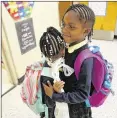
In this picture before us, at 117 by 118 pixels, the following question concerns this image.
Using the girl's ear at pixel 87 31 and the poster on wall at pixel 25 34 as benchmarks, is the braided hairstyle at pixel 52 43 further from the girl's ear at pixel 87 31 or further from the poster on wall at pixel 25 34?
the poster on wall at pixel 25 34

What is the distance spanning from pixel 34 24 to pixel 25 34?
0.18 metres

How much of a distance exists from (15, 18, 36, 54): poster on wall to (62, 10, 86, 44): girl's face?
1097 millimetres

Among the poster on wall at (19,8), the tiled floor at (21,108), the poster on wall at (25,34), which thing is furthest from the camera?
the poster on wall at (25,34)

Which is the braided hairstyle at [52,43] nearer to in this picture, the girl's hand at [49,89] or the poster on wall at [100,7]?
the girl's hand at [49,89]

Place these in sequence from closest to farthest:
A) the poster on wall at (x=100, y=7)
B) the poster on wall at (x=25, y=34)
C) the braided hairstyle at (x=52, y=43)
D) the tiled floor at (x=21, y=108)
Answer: the braided hairstyle at (x=52, y=43) → the tiled floor at (x=21, y=108) → the poster on wall at (x=25, y=34) → the poster on wall at (x=100, y=7)

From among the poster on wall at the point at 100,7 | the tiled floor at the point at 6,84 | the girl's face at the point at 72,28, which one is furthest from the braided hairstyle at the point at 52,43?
the poster on wall at the point at 100,7

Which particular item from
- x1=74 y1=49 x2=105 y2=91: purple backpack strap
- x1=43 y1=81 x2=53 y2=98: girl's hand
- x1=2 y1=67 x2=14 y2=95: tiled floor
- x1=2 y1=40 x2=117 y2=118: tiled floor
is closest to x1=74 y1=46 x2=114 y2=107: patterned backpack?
x1=74 y1=49 x2=105 y2=91: purple backpack strap

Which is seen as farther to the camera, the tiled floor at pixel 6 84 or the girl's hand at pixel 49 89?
the tiled floor at pixel 6 84

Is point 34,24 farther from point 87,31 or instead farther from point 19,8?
point 87,31

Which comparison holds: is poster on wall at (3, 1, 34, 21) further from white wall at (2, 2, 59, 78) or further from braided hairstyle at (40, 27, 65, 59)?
braided hairstyle at (40, 27, 65, 59)

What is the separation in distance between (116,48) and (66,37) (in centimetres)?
192

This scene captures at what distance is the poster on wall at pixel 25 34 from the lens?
68.0 inches

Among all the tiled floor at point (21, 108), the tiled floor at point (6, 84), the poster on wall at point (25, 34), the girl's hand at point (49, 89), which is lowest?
the tiled floor at point (21, 108)

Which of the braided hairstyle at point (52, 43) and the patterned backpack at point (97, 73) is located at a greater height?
the braided hairstyle at point (52, 43)
